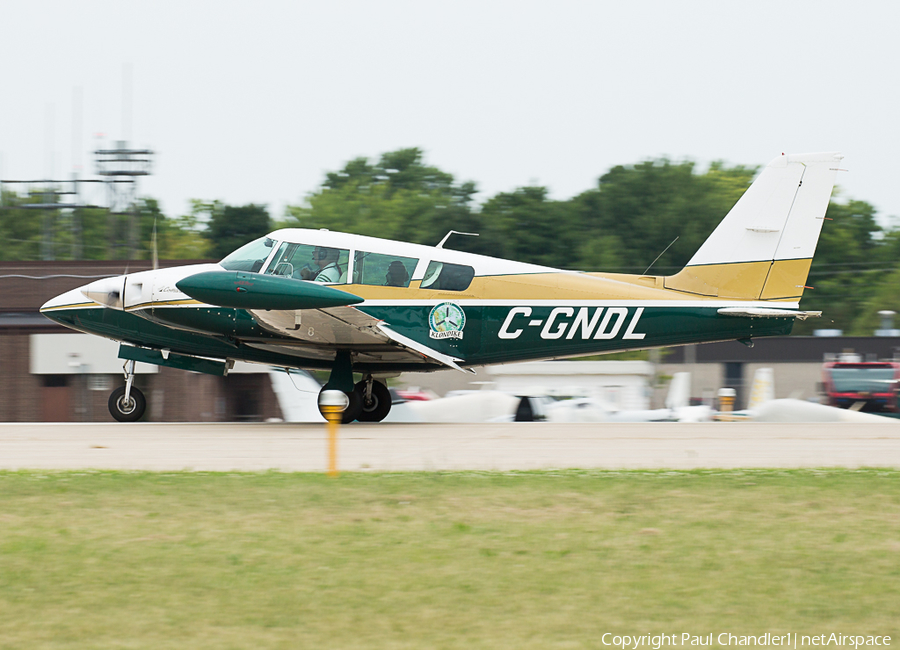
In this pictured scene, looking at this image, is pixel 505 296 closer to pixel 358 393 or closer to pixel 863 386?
pixel 358 393

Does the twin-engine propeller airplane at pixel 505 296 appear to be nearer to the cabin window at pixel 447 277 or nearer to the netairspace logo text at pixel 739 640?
the cabin window at pixel 447 277

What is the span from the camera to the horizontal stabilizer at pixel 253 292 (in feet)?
41.3

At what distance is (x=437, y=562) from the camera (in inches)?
231

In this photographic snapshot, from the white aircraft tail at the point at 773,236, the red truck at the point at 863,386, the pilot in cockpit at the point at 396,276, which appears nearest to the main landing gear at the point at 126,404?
the pilot in cockpit at the point at 396,276

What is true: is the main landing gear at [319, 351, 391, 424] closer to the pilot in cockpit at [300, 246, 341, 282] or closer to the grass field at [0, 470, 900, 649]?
the pilot in cockpit at [300, 246, 341, 282]

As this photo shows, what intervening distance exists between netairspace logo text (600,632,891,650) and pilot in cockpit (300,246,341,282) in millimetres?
10079

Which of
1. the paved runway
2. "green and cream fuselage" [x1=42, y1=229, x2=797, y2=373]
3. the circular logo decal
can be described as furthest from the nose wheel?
the circular logo decal

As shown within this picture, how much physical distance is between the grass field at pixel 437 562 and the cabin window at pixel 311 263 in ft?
20.2

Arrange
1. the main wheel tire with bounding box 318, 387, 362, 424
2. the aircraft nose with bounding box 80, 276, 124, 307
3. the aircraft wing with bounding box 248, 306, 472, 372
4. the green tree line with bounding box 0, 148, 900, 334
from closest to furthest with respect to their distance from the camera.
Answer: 1. the aircraft wing with bounding box 248, 306, 472, 372
2. the aircraft nose with bounding box 80, 276, 124, 307
3. the main wheel tire with bounding box 318, 387, 362, 424
4. the green tree line with bounding box 0, 148, 900, 334

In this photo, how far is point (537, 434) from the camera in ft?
42.1

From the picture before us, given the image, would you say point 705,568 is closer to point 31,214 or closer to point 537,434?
point 537,434

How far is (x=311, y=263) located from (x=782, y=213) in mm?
7167

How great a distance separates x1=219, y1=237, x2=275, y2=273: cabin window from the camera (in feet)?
46.8

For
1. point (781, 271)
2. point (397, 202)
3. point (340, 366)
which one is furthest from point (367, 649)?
point (397, 202)
